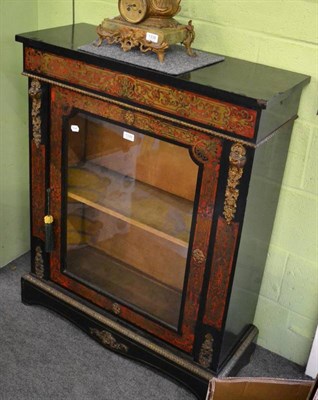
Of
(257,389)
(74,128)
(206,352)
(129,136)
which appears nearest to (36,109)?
(74,128)

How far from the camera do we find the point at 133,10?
1.64 meters

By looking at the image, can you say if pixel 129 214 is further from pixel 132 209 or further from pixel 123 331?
pixel 123 331

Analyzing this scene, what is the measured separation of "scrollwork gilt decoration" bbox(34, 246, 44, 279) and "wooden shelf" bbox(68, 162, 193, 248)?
298 mm

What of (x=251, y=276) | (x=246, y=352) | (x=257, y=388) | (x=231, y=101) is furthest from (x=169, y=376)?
(x=231, y=101)

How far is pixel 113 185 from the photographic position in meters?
1.92

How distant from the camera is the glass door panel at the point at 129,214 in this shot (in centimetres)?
176

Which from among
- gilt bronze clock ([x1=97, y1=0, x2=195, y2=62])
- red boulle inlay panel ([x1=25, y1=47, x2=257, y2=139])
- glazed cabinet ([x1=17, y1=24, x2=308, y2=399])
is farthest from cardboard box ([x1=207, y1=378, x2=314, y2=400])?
gilt bronze clock ([x1=97, y1=0, x2=195, y2=62])

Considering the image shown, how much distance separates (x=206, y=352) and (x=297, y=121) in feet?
2.61

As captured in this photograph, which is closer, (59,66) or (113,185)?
(59,66)

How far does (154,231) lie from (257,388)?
0.68m

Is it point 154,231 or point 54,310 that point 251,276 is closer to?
point 154,231

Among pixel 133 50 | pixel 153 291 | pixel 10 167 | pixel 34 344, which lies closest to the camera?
pixel 133 50

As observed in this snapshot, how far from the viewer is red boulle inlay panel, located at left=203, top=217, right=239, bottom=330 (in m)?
1.64

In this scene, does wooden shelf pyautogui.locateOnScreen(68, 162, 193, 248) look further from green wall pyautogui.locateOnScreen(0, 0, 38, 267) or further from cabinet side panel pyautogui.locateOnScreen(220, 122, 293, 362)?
green wall pyautogui.locateOnScreen(0, 0, 38, 267)
